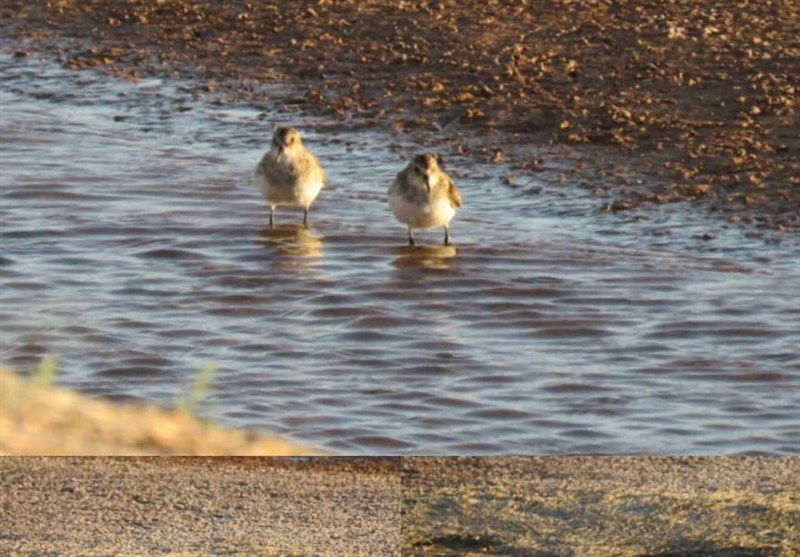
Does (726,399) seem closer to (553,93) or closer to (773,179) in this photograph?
(773,179)

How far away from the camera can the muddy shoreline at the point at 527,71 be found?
45.8ft

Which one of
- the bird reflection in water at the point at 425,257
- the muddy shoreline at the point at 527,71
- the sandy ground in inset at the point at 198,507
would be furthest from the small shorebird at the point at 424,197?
the sandy ground in inset at the point at 198,507

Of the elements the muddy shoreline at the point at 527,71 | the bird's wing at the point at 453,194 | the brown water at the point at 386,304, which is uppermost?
the muddy shoreline at the point at 527,71

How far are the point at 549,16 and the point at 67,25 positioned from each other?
460 centimetres

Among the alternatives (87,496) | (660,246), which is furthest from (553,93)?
(87,496)

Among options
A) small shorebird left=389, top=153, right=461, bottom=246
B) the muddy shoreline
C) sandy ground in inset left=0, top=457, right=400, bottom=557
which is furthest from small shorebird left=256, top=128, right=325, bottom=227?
sandy ground in inset left=0, top=457, right=400, bottom=557

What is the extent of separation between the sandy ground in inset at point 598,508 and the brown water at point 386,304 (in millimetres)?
1088

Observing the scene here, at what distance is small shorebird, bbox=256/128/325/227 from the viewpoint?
13.0 meters

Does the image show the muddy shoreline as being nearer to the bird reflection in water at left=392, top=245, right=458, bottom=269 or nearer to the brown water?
the brown water

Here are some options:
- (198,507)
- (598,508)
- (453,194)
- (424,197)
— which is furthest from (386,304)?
(598,508)

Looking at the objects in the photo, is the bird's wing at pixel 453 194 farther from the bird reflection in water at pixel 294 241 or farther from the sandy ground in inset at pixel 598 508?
the sandy ground in inset at pixel 598 508

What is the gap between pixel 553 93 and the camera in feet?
51.6

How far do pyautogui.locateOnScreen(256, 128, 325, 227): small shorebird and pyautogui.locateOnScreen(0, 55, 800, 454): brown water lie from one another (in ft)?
0.69

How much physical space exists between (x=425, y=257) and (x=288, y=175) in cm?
110
